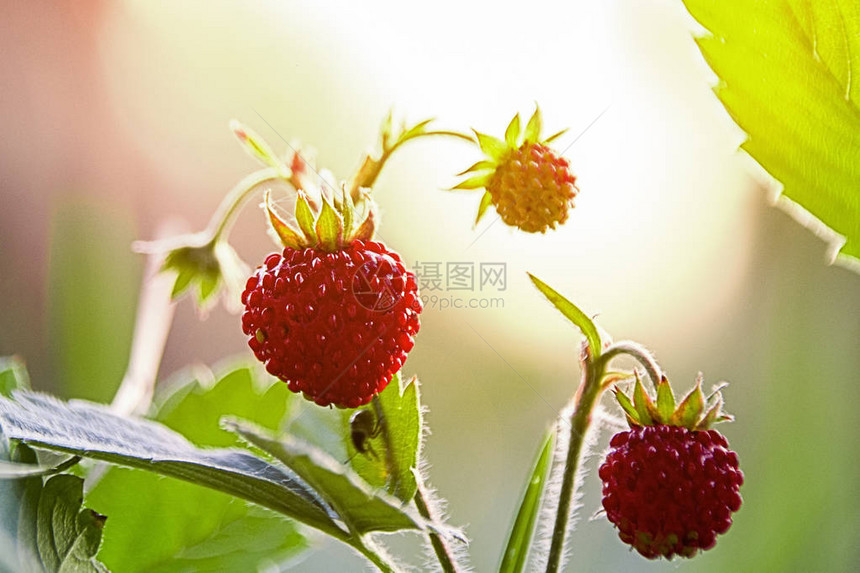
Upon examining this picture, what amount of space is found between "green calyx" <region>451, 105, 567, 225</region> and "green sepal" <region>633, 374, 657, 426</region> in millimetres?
99

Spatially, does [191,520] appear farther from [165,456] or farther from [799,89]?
[799,89]

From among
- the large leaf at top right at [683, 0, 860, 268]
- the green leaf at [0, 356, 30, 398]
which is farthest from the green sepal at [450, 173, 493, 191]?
the green leaf at [0, 356, 30, 398]

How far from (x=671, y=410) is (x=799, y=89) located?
12 centimetres

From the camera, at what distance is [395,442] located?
11.5 inches

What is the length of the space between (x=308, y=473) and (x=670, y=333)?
1.93 ft

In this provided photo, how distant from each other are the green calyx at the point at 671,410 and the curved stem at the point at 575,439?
0.04 feet

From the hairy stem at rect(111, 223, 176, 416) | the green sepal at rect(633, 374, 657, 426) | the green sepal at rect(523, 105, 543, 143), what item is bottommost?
the hairy stem at rect(111, 223, 176, 416)

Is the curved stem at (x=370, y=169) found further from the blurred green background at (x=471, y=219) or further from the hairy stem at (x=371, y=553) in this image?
the blurred green background at (x=471, y=219)

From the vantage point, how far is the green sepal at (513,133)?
340 millimetres

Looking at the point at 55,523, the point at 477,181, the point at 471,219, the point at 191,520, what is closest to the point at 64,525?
the point at 55,523

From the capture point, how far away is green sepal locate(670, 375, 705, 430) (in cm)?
30

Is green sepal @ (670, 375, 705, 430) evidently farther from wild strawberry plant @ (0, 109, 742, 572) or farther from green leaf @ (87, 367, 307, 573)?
green leaf @ (87, 367, 307, 573)

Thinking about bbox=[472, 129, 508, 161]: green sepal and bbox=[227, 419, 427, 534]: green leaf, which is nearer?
bbox=[227, 419, 427, 534]: green leaf

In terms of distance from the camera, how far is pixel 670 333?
29.3 inches
